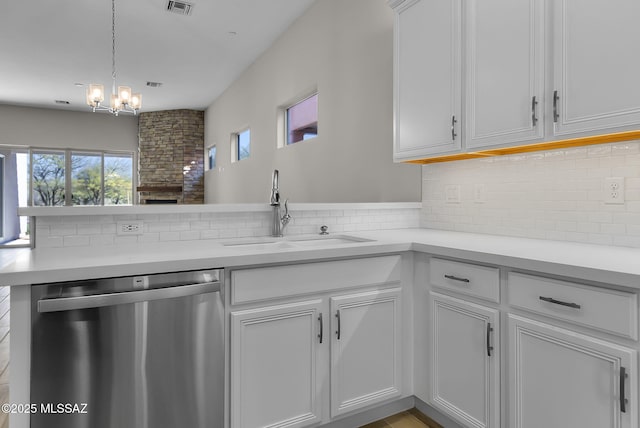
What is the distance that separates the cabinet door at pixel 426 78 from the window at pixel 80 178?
28.7 feet

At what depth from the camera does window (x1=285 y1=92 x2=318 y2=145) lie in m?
4.28

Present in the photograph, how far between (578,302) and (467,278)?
17.5 inches

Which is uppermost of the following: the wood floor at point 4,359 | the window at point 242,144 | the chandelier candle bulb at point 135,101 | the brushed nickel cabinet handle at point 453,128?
the chandelier candle bulb at point 135,101

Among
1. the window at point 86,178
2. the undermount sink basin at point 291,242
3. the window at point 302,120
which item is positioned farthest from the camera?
the window at point 86,178

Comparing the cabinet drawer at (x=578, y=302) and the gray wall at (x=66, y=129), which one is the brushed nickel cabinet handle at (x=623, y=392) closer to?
the cabinet drawer at (x=578, y=302)

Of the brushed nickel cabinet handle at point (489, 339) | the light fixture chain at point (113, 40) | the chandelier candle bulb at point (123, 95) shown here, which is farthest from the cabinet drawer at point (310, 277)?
the chandelier candle bulb at point (123, 95)

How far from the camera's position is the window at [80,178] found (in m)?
8.55

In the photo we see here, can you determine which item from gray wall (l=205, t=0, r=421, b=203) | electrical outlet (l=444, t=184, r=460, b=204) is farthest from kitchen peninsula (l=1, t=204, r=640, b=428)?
gray wall (l=205, t=0, r=421, b=203)

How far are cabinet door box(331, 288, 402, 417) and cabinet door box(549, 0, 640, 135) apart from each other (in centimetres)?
108

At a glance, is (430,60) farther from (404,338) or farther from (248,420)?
(248,420)

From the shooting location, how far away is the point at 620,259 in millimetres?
1320

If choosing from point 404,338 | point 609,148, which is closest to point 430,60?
point 609,148

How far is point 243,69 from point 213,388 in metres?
5.86

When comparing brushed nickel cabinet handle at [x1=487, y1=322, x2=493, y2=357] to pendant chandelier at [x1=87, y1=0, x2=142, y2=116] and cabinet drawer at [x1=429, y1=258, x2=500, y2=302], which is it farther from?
pendant chandelier at [x1=87, y1=0, x2=142, y2=116]
